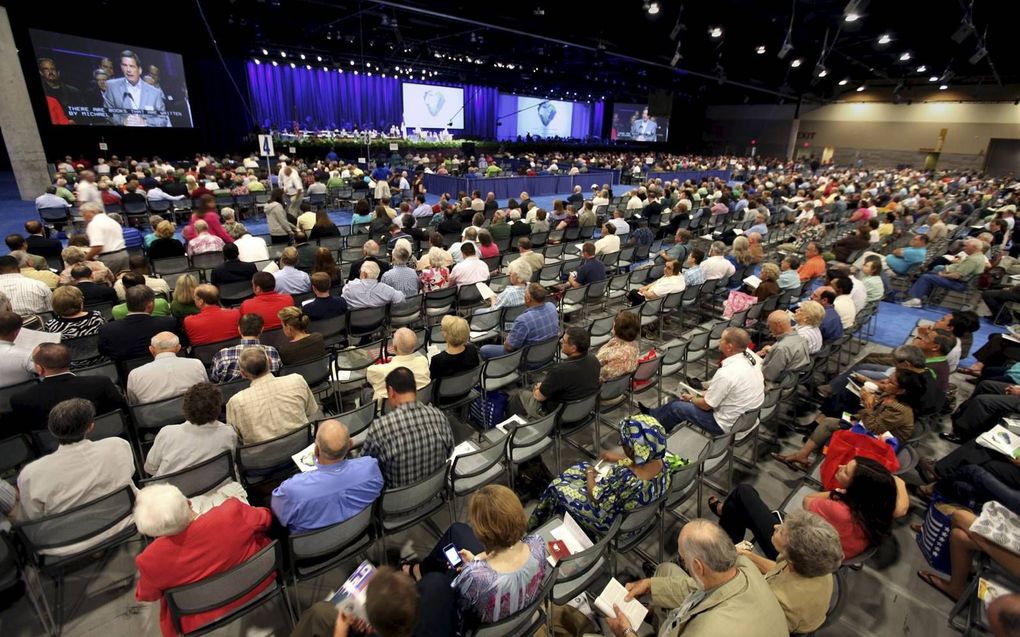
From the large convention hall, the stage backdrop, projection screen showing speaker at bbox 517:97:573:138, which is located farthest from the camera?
projection screen showing speaker at bbox 517:97:573:138

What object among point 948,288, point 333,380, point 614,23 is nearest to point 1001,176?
point 614,23

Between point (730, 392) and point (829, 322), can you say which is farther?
point (829, 322)

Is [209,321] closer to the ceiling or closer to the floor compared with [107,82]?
closer to the floor

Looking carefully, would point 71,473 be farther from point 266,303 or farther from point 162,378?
point 266,303

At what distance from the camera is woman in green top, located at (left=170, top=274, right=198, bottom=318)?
16.0ft

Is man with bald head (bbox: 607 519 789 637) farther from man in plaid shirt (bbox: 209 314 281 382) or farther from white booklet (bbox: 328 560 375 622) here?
man in plaid shirt (bbox: 209 314 281 382)

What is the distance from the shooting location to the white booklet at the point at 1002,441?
333 cm

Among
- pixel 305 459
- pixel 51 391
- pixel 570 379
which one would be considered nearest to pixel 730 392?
pixel 570 379

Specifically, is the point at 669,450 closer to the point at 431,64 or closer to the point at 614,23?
the point at 614,23

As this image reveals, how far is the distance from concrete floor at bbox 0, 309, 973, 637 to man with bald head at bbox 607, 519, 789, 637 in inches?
45.9

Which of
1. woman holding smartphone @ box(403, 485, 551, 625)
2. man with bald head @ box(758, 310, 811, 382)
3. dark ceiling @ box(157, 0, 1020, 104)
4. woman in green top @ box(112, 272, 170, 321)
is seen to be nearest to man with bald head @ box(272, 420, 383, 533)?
woman holding smartphone @ box(403, 485, 551, 625)

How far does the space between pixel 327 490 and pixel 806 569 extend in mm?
2287

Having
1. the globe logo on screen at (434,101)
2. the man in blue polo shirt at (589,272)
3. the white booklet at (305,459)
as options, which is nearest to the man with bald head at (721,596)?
the white booklet at (305,459)

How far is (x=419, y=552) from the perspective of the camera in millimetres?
3281
